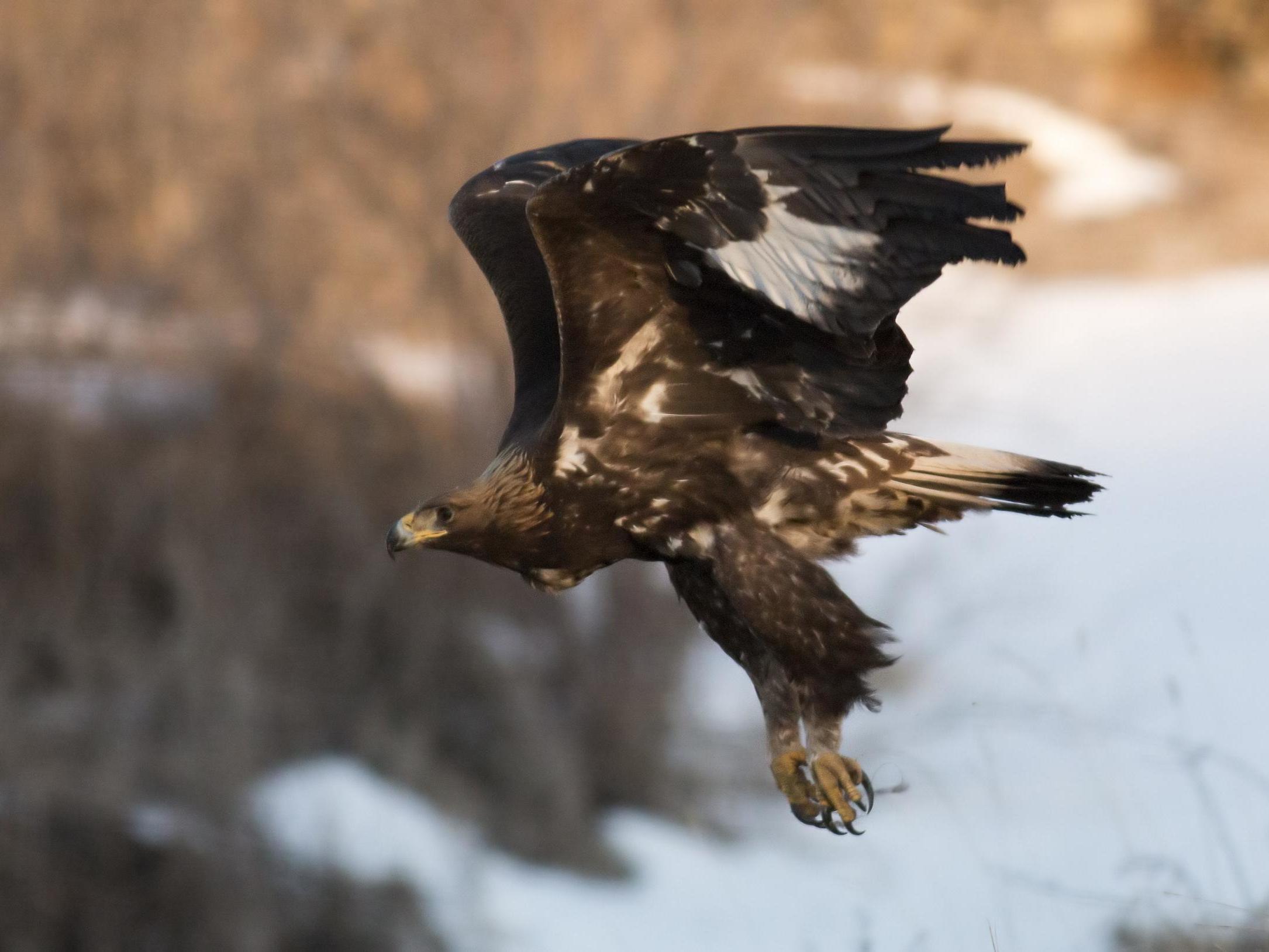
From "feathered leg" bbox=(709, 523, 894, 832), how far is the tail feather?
332 millimetres

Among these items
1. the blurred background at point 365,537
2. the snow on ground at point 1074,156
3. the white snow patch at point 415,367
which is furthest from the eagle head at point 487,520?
the snow on ground at point 1074,156

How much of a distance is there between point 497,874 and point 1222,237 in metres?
11.4

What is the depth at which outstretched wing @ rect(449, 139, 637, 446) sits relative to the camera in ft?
14.4

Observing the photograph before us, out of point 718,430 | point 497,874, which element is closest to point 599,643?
point 497,874

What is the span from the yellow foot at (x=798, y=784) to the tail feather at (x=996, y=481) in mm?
676

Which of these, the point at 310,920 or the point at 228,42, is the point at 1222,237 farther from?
the point at 310,920

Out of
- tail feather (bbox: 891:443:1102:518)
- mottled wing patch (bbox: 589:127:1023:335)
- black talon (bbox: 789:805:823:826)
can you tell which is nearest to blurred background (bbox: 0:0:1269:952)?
black talon (bbox: 789:805:823:826)

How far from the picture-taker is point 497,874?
13.1 m

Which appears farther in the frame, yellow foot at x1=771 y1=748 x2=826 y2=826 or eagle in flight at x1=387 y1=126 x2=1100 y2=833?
yellow foot at x1=771 y1=748 x2=826 y2=826

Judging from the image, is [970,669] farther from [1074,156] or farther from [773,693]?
[1074,156]

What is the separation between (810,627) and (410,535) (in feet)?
3.06

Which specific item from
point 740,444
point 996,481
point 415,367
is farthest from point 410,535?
point 415,367

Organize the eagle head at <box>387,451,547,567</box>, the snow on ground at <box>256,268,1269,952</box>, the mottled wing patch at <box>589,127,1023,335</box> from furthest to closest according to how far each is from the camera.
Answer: the snow on ground at <box>256,268,1269,952</box> < the eagle head at <box>387,451,547,567</box> < the mottled wing patch at <box>589,127,1023,335</box>

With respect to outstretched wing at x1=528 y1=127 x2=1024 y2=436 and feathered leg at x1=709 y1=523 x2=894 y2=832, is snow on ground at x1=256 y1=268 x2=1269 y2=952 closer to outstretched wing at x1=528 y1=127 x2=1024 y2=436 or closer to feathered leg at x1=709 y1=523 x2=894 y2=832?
feathered leg at x1=709 y1=523 x2=894 y2=832
